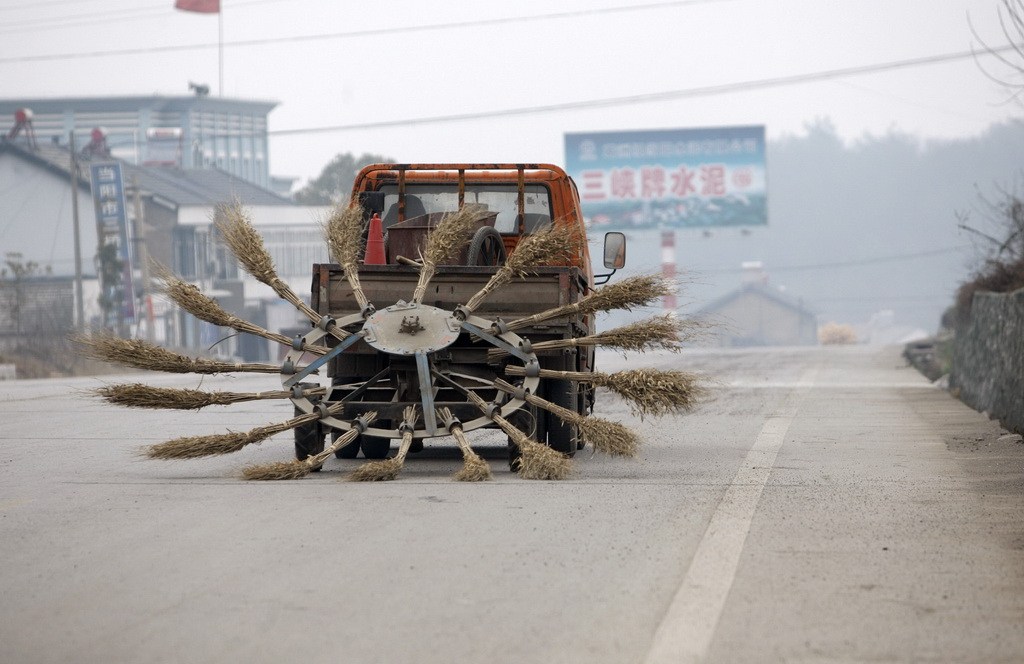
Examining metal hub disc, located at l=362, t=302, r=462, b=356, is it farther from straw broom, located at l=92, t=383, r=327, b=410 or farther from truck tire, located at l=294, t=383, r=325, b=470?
truck tire, located at l=294, t=383, r=325, b=470

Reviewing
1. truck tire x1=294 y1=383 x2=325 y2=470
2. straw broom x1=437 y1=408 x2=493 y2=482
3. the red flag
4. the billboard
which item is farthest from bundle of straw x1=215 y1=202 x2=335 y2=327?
the billboard

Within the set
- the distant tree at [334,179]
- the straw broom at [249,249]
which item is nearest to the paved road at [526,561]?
the straw broom at [249,249]

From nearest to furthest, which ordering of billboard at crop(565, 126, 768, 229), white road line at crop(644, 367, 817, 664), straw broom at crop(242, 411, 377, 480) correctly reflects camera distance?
white road line at crop(644, 367, 817, 664) → straw broom at crop(242, 411, 377, 480) → billboard at crop(565, 126, 768, 229)

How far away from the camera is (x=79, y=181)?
59.4 m

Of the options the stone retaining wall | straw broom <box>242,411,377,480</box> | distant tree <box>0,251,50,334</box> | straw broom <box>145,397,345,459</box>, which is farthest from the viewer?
distant tree <box>0,251,50,334</box>

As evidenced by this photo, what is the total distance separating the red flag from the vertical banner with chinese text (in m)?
12.3

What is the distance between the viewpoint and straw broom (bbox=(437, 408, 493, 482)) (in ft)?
32.4

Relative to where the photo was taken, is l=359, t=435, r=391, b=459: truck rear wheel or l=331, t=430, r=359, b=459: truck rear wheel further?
l=359, t=435, r=391, b=459: truck rear wheel

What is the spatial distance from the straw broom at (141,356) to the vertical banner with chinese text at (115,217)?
41321 millimetres

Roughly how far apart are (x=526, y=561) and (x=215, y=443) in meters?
4.51

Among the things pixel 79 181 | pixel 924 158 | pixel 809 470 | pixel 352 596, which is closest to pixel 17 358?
pixel 79 181

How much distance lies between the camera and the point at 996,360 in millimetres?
17266

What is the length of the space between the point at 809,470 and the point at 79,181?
174 ft

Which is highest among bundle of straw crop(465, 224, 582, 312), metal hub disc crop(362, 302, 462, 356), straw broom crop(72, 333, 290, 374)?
bundle of straw crop(465, 224, 582, 312)
